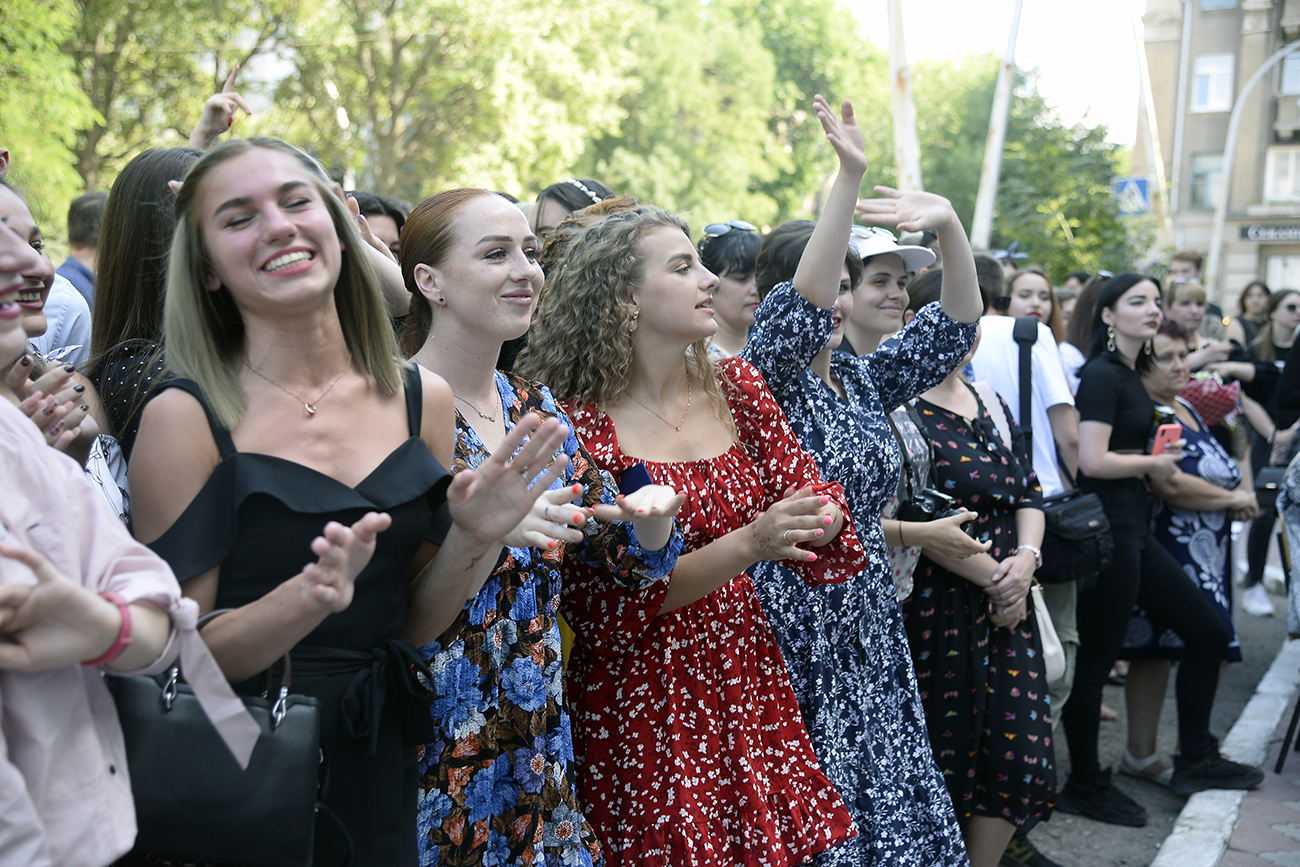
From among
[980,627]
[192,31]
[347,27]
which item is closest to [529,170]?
[347,27]

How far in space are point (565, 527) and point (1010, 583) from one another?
2383 millimetres

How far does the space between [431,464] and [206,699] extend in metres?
0.62

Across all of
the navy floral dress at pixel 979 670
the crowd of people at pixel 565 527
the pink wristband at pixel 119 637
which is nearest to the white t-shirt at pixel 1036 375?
the crowd of people at pixel 565 527

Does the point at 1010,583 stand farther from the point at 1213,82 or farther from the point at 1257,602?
the point at 1213,82

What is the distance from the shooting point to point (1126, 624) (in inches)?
197

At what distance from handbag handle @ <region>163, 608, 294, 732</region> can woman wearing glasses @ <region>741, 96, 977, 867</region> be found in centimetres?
186

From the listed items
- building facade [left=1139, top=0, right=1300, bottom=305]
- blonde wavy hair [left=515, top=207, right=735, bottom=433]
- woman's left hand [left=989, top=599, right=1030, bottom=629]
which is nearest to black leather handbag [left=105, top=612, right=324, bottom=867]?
blonde wavy hair [left=515, top=207, right=735, bottom=433]

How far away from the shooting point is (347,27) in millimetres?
Answer: 19062

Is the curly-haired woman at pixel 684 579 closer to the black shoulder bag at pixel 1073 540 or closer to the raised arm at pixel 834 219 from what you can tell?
the raised arm at pixel 834 219

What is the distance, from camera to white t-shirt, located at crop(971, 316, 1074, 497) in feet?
17.1

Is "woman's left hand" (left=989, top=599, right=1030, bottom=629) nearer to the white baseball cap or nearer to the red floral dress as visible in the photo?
the red floral dress

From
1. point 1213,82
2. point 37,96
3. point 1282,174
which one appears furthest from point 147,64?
point 1282,174

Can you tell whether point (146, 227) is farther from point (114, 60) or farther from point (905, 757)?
point (114, 60)

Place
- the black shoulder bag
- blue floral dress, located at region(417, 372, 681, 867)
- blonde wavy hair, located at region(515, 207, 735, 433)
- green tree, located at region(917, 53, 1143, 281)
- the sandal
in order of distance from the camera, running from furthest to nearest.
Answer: green tree, located at region(917, 53, 1143, 281), the sandal, the black shoulder bag, blonde wavy hair, located at region(515, 207, 735, 433), blue floral dress, located at region(417, 372, 681, 867)
